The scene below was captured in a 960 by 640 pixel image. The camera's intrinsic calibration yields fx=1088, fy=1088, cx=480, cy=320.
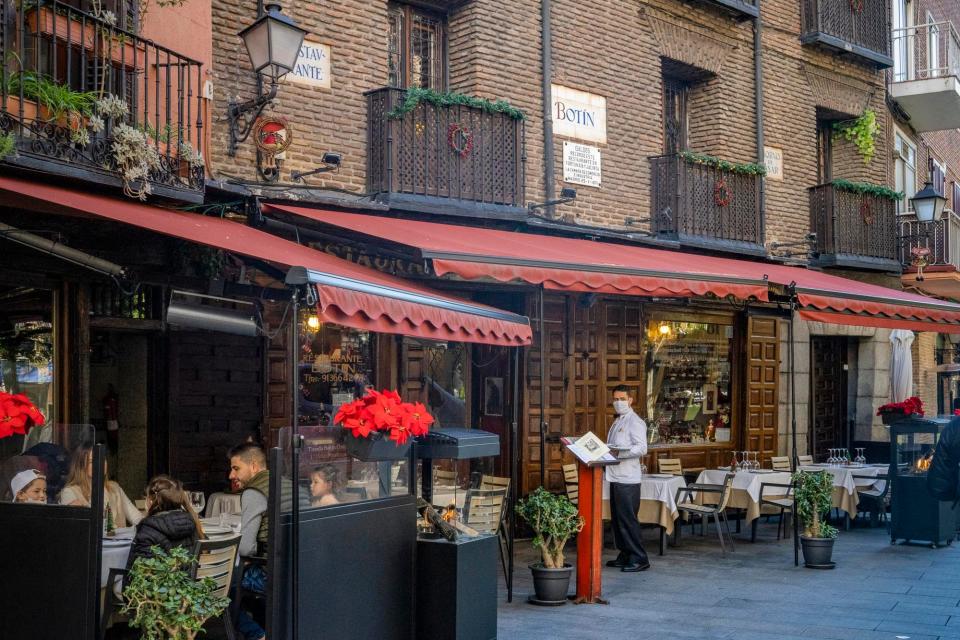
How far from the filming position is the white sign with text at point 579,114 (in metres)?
13.6

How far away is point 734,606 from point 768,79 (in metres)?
10.5

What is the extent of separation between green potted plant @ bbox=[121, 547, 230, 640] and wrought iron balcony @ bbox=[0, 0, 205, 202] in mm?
2959

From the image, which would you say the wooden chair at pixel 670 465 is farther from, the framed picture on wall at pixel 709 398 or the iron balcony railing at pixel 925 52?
the iron balcony railing at pixel 925 52

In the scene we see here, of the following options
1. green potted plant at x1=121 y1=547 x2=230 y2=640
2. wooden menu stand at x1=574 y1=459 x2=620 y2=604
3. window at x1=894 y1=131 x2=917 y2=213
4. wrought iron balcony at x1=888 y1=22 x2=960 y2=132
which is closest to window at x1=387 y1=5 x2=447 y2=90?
wooden menu stand at x1=574 y1=459 x2=620 y2=604

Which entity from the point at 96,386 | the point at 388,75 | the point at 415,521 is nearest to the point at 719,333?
the point at 388,75

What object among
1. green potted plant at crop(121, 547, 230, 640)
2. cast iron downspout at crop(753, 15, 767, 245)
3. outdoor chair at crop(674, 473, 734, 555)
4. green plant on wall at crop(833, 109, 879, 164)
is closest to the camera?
green potted plant at crop(121, 547, 230, 640)

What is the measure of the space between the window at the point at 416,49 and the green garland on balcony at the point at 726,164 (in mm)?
3696

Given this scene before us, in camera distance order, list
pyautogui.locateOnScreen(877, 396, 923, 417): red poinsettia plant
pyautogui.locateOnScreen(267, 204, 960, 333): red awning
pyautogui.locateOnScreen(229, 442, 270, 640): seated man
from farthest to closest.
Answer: pyautogui.locateOnScreen(877, 396, 923, 417): red poinsettia plant < pyautogui.locateOnScreen(267, 204, 960, 333): red awning < pyautogui.locateOnScreen(229, 442, 270, 640): seated man

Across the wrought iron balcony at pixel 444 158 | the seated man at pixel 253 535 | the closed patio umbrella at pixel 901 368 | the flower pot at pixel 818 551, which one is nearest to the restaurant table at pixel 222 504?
the seated man at pixel 253 535

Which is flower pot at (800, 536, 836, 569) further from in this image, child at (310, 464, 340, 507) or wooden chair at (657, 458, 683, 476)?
child at (310, 464, 340, 507)

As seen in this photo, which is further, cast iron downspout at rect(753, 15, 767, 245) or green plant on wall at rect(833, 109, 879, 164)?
green plant on wall at rect(833, 109, 879, 164)

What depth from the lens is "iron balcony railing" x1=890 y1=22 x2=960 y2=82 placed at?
21.0 m

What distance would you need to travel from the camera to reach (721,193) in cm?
1530

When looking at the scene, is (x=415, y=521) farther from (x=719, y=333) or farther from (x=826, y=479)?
(x=719, y=333)
